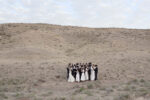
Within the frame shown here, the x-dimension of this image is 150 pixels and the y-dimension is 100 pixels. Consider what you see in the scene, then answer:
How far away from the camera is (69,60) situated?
30.0 meters

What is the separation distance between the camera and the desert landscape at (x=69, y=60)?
14930 mm

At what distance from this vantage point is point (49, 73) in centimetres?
2433

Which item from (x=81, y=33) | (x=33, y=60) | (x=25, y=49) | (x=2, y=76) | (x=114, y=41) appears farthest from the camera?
(x=81, y=33)

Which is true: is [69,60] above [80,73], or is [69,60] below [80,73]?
above

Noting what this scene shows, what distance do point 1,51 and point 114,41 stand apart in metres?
16.0

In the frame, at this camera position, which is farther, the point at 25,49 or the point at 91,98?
the point at 25,49

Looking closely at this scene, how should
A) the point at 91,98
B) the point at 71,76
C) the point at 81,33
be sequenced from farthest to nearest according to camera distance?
the point at 81,33 → the point at 71,76 → the point at 91,98

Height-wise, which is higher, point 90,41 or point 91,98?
point 90,41

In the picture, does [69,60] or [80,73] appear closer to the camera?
[80,73]

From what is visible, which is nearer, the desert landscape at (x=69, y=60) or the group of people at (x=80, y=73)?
the desert landscape at (x=69, y=60)

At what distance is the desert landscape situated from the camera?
49.0 feet

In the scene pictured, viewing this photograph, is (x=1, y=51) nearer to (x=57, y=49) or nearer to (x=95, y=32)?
(x=57, y=49)

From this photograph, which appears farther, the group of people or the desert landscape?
the group of people

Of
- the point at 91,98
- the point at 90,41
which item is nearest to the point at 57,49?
the point at 90,41
